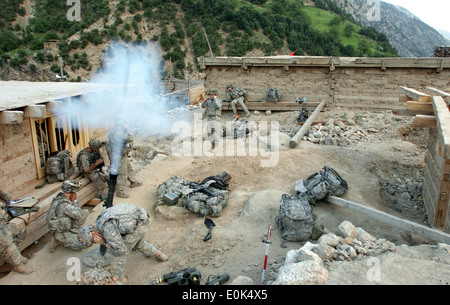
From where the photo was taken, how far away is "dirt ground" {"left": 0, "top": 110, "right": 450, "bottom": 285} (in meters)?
3.94

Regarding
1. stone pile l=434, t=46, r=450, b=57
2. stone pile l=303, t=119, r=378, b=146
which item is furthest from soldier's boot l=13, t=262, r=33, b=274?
stone pile l=434, t=46, r=450, b=57

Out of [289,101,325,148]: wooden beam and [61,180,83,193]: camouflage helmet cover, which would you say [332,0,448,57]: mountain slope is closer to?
[289,101,325,148]: wooden beam

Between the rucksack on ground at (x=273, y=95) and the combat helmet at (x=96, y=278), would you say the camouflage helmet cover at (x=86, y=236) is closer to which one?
the combat helmet at (x=96, y=278)

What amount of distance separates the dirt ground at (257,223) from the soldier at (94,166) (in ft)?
2.76

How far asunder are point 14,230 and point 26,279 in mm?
895

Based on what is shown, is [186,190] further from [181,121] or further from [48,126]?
[181,121]

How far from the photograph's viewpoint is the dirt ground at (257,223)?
3937 mm

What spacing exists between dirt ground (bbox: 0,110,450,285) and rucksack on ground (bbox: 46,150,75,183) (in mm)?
1212

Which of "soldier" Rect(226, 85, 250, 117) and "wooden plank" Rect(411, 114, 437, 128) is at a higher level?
"wooden plank" Rect(411, 114, 437, 128)

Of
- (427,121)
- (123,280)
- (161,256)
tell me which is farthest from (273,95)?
(123,280)

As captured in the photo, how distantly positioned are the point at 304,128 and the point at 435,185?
4.99 metres

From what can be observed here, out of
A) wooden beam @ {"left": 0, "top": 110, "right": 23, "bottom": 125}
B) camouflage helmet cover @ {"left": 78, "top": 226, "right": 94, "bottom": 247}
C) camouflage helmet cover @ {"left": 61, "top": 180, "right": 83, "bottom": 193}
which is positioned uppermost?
wooden beam @ {"left": 0, "top": 110, "right": 23, "bottom": 125}

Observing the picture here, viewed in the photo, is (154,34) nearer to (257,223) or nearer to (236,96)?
(236,96)

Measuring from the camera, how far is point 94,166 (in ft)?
26.4
